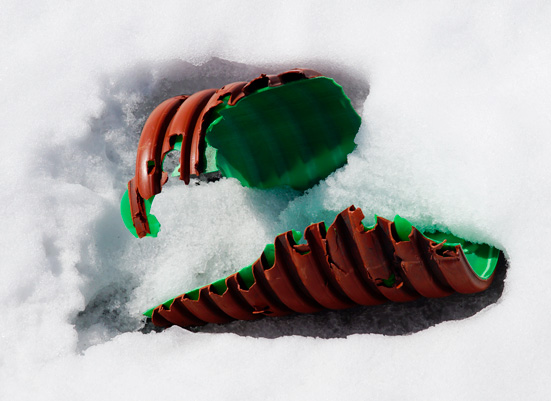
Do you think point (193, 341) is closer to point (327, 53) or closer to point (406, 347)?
point (406, 347)

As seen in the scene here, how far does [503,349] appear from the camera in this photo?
1.07 m

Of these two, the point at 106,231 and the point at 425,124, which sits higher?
the point at 425,124

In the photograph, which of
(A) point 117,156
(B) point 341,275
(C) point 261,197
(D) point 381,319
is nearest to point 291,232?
(B) point 341,275

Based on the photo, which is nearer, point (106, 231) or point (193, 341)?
point (193, 341)

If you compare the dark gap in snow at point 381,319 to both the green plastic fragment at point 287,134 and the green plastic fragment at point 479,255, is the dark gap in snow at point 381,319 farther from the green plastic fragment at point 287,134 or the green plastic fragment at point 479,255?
the green plastic fragment at point 287,134

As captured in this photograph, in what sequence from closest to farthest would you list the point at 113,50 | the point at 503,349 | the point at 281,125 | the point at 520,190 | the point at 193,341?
the point at 503,349 < the point at 520,190 < the point at 193,341 < the point at 281,125 < the point at 113,50

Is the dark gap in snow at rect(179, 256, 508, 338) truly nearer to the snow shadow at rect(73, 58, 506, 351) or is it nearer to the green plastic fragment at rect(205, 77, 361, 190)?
the snow shadow at rect(73, 58, 506, 351)

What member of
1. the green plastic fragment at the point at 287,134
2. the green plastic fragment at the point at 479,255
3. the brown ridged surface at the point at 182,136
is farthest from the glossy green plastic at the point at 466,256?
the green plastic fragment at the point at 287,134

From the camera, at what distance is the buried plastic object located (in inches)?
45.0

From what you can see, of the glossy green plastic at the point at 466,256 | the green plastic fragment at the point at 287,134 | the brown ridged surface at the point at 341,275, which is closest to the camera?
the brown ridged surface at the point at 341,275

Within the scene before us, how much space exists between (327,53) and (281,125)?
0.22 m

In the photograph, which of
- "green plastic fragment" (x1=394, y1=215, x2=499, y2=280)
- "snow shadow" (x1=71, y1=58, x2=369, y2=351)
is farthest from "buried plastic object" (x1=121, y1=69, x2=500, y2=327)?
"snow shadow" (x1=71, y1=58, x2=369, y2=351)

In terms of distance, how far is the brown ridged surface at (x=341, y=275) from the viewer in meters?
1.12

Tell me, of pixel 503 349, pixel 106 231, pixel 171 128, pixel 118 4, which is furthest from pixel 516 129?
pixel 118 4
